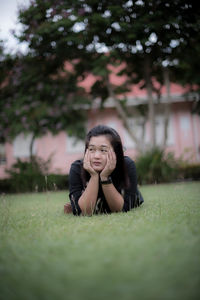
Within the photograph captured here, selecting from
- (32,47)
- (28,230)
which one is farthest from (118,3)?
(28,230)

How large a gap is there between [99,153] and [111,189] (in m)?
0.39

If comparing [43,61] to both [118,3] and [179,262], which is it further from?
[179,262]

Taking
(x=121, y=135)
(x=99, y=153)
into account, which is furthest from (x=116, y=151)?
(x=121, y=135)

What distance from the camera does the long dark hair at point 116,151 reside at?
2.80 meters

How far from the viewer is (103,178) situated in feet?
8.63

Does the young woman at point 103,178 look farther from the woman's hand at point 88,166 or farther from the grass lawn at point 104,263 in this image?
the grass lawn at point 104,263

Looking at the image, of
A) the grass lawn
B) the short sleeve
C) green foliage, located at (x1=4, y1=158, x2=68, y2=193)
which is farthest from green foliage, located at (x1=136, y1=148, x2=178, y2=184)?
the grass lawn

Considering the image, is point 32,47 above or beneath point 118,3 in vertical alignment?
beneath

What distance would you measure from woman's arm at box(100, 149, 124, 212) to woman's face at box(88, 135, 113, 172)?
6 cm

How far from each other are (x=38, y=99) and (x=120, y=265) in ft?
32.0

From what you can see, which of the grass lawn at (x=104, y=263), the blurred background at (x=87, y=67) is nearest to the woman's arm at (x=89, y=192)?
the grass lawn at (x=104, y=263)

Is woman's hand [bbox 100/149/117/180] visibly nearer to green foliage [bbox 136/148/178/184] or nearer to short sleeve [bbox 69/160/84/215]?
short sleeve [bbox 69/160/84/215]

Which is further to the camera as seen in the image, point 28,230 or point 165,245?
point 28,230

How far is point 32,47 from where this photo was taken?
9000 millimetres
